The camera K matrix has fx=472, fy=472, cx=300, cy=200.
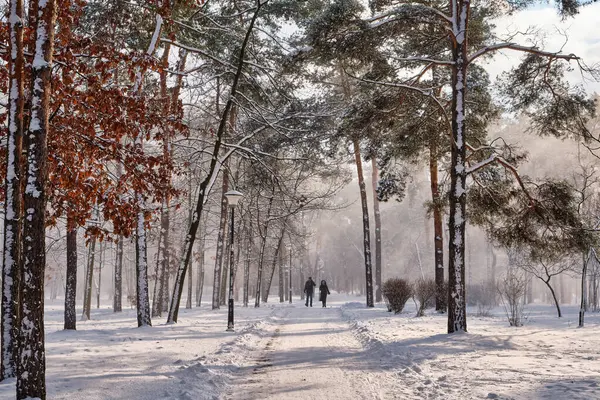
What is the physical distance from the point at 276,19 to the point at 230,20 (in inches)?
65.2

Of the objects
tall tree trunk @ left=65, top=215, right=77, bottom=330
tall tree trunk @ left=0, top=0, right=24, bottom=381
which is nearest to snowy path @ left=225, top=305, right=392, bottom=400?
tall tree trunk @ left=0, top=0, right=24, bottom=381

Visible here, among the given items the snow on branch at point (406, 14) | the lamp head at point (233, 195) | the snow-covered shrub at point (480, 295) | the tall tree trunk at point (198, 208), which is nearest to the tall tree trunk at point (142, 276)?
the tall tree trunk at point (198, 208)

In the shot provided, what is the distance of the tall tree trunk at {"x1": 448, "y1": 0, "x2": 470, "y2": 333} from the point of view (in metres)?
10.9

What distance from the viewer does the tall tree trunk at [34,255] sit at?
15.7 feet

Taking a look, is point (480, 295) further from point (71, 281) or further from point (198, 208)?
point (71, 281)

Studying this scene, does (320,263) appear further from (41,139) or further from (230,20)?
(41,139)

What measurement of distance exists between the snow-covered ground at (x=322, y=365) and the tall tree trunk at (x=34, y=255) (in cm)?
73

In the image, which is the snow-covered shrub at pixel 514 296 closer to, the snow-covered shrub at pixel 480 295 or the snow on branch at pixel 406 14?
the snow on branch at pixel 406 14

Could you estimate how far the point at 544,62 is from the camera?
11914 mm

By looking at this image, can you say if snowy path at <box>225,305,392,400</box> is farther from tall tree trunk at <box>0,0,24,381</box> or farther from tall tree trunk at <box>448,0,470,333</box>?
tall tree trunk at <box>0,0,24,381</box>

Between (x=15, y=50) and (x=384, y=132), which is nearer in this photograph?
(x=15, y=50)

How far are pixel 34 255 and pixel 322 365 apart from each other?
478 cm

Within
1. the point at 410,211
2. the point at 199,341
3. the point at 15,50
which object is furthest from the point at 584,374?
the point at 410,211

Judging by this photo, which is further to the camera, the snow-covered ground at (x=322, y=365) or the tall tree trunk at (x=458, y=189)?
the tall tree trunk at (x=458, y=189)
